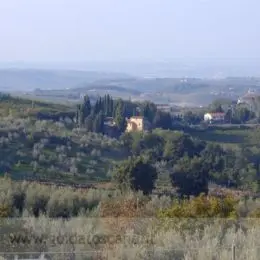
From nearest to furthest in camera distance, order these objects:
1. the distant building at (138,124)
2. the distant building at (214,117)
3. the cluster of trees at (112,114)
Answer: the cluster of trees at (112,114)
the distant building at (138,124)
the distant building at (214,117)

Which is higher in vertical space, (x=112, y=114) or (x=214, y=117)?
(x=112, y=114)

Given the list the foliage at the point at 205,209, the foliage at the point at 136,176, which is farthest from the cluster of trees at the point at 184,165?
the foliage at the point at 205,209

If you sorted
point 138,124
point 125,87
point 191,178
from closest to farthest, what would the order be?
point 191,178, point 138,124, point 125,87

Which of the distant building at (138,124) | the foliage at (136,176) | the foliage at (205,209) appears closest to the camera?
the foliage at (205,209)

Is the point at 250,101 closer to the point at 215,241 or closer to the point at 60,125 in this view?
the point at 60,125

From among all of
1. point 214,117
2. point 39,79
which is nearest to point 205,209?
point 214,117

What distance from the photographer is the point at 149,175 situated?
20.7 m

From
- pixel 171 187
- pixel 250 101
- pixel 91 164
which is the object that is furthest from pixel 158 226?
pixel 250 101

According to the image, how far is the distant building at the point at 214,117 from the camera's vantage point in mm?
54406

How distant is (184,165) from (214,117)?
31.8 meters

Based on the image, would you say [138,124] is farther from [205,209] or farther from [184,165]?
[205,209]

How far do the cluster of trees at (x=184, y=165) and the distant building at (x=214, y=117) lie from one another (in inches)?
669

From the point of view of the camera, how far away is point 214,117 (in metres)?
55.3

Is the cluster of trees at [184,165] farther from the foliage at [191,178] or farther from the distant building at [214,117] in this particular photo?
the distant building at [214,117]
